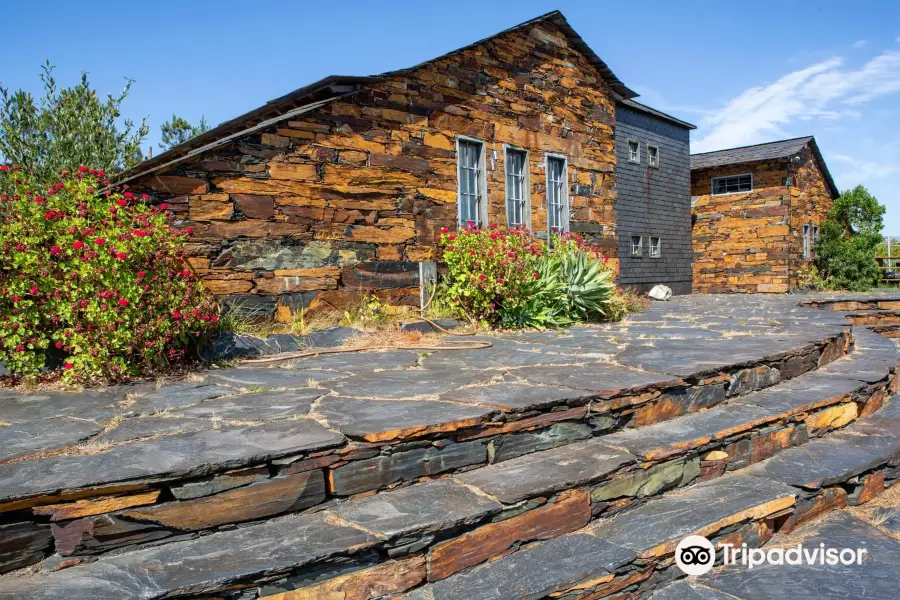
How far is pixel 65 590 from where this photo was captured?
1950 millimetres

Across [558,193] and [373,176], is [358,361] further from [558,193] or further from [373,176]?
[558,193]

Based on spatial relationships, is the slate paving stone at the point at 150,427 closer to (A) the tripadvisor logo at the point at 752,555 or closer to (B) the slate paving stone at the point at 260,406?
(B) the slate paving stone at the point at 260,406

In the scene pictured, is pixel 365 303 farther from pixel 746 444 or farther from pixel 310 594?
pixel 310 594

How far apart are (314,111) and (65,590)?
5.90 m

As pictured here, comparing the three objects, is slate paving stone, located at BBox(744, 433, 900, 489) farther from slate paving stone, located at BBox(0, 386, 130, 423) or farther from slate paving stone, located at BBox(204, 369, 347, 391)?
slate paving stone, located at BBox(0, 386, 130, 423)

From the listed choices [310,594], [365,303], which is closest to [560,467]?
[310,594]

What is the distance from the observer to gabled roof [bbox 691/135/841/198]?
17266mm

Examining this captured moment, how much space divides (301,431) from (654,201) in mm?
14479

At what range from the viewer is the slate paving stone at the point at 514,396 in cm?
310

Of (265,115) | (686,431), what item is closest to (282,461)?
(686,431)

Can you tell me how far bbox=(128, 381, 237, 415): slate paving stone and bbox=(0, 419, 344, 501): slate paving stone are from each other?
0.77 meters

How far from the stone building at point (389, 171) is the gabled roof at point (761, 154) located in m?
8.70

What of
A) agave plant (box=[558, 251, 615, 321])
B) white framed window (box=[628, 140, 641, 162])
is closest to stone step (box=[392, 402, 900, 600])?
agave plant (box=[558, 251, 615, 321])

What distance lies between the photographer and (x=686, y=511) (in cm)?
296
